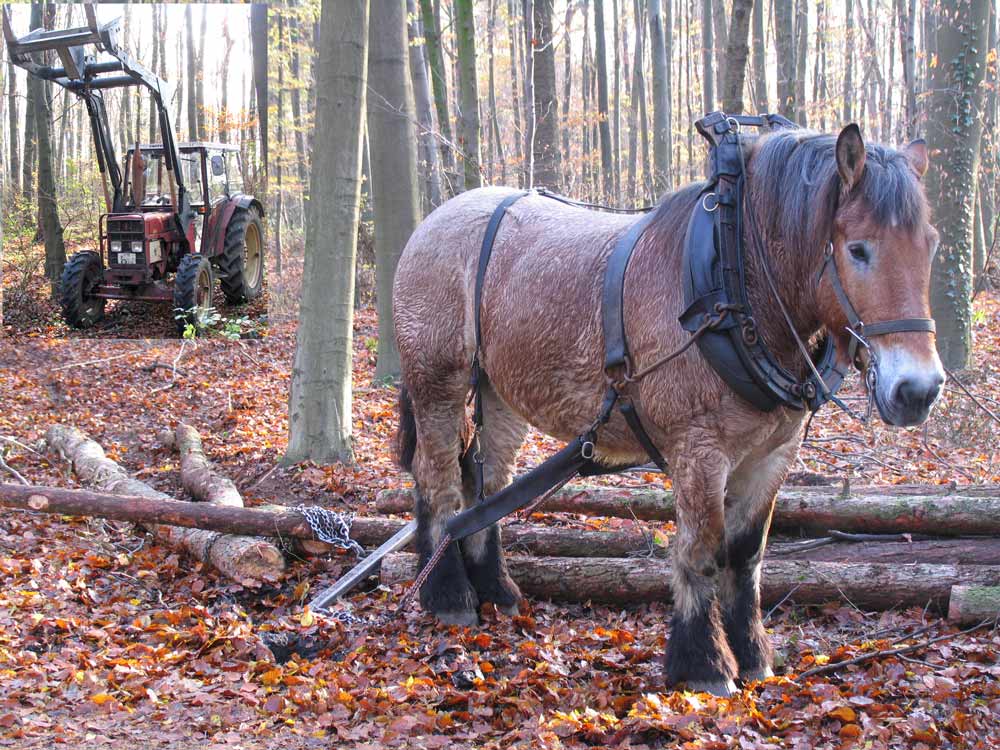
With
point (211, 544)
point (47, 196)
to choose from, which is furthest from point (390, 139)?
point (47, 196)

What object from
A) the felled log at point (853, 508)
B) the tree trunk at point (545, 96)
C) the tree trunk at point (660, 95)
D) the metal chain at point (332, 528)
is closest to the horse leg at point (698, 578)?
the felled log at point (853, 508)

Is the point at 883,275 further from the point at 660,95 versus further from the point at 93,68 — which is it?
the point at 660,95

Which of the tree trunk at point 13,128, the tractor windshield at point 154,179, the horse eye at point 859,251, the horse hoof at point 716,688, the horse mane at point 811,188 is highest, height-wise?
the tree trunk at point 13,128

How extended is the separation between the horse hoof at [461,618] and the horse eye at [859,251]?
2.70 meters

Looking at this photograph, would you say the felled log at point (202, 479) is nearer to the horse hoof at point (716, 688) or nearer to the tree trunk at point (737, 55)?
the horse hoof at point (716, 688)

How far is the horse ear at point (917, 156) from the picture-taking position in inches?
117

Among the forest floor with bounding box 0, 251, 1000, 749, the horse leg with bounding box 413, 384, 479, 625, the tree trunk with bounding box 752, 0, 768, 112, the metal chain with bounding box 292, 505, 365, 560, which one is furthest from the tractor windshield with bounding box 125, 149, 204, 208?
the tree trunk with bounding box 752, 0, 768, 112

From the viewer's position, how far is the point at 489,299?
4.12 metres

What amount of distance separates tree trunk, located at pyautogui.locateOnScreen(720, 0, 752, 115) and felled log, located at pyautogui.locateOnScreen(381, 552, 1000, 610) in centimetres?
521

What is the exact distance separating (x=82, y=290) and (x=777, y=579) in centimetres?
910

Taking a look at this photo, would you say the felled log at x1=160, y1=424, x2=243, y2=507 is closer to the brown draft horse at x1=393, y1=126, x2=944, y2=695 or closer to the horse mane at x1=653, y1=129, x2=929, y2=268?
the brown draft horse at x1=393, y1=126, x2=944, y2=695

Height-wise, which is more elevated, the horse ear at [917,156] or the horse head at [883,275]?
the horse ear at [917,156]

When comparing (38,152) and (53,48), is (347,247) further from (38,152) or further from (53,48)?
(38,152)

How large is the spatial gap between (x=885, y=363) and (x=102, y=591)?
441cm
